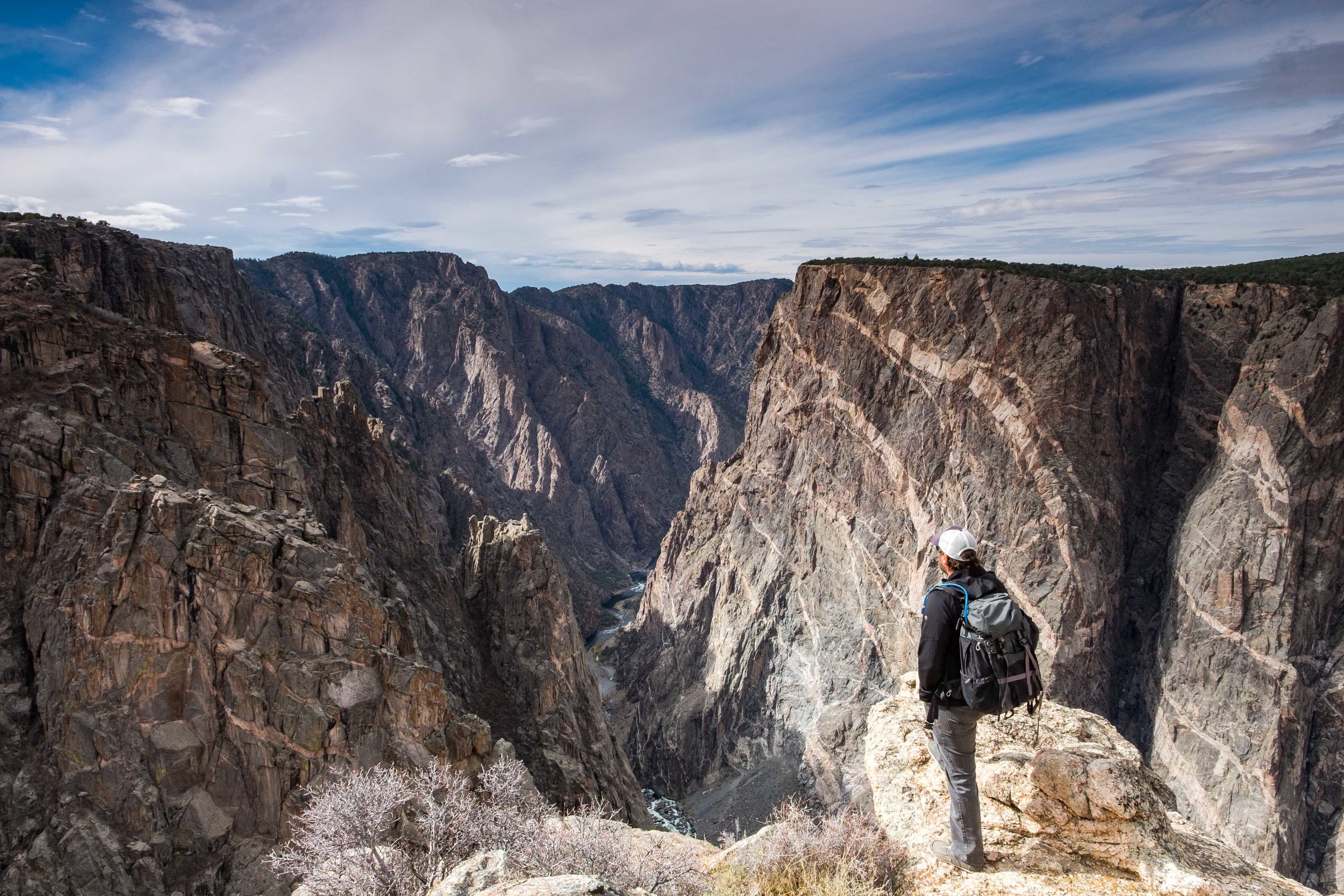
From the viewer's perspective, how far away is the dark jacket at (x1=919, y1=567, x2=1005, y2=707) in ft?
23.4

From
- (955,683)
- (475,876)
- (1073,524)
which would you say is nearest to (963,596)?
(955,683)

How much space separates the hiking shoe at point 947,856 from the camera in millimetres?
7396

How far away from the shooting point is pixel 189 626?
19.3 meters

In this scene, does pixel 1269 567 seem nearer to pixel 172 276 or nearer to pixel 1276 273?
pixel 1276 273

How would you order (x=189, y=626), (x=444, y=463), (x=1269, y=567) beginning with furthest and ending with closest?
1. (x=444, y=463)
2. (x=1269, y=567)
3. (x=189, y=626)

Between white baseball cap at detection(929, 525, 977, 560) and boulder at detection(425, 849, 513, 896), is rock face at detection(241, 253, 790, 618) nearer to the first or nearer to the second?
boulder at detection(425, 849, 513, 896)

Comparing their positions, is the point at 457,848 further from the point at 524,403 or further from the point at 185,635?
the point at 524,403

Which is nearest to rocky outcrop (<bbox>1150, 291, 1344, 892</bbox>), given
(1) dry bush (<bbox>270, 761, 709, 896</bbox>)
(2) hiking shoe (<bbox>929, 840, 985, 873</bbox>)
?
(1) dry bush (<bbox>270, 761, 709, 896</bbox>)

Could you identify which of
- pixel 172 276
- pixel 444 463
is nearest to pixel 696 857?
pixel 172 276

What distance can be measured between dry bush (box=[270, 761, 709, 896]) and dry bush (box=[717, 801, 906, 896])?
1.84 feet

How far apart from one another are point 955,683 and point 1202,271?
1827 inches

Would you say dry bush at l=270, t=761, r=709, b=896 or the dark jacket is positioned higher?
the dark jacket

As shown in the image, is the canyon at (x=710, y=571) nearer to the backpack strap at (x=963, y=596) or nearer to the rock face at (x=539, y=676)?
the rock face at (x=539, y=676)

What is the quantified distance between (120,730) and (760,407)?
4294 centimetres
